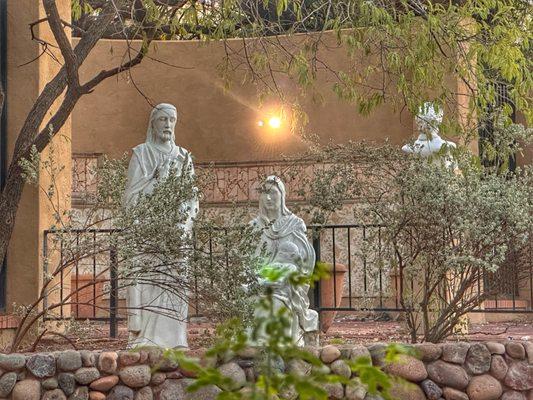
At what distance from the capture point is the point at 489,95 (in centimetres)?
936

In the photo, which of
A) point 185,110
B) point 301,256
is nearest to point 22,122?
point 301,256

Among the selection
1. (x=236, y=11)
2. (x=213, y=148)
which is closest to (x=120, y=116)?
(x=213, y=148)

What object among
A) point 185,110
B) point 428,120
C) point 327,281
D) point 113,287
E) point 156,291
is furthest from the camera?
point 185,110

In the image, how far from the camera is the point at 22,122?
11766 millimetres

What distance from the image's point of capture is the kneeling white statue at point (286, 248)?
967cm

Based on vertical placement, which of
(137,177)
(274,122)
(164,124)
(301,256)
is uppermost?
(274,122)

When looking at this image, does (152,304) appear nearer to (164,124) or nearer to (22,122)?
(164,124)

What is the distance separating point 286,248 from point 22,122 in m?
3.33

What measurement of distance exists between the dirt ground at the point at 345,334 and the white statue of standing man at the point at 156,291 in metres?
0.29

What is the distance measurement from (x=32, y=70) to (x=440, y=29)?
4241 millimetres

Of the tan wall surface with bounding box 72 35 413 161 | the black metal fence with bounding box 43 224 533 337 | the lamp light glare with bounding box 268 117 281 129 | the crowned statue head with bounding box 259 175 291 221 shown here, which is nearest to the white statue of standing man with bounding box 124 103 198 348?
the black metal fence with bounding box 43 224 533 337

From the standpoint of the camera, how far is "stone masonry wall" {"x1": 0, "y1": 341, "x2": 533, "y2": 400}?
863 centimetres

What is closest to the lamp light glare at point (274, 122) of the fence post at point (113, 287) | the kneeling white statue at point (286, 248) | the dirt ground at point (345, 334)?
the dirt ground at point (345, 334)

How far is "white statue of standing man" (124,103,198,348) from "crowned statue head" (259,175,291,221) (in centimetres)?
65
